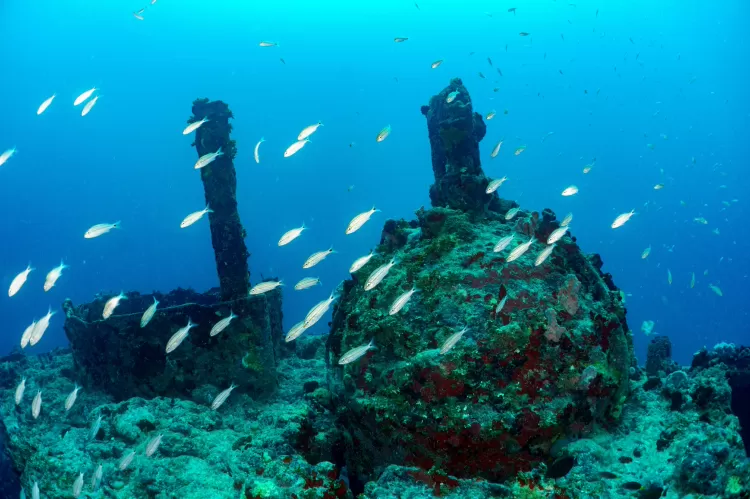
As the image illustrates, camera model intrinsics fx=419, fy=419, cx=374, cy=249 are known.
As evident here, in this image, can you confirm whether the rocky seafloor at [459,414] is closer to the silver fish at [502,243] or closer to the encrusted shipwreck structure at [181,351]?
the silver fish at [502,243]

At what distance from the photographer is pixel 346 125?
127875mm

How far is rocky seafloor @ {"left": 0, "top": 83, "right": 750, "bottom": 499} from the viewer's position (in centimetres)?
385

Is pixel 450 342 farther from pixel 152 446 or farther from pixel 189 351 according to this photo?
pixel 189 351

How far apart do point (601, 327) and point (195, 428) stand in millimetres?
5656

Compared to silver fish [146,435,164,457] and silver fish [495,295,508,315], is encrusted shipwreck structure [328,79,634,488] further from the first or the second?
silver fish [146,435,164,457]

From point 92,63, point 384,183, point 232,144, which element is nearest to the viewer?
point 232,144

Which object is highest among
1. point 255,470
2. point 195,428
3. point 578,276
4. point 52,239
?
point 578,276

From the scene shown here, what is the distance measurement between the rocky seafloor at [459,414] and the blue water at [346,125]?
77823 mm

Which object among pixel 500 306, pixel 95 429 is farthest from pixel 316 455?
pixel 95 429

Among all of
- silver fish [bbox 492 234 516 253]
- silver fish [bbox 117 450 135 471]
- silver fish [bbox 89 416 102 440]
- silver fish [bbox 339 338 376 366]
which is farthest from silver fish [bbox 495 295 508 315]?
silver fish [bbox 89 416 102 440]

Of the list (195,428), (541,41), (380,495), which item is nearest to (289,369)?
(195,428)

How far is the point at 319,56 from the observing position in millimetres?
113250

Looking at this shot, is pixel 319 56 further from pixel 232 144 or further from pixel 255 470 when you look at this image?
pixel 255 470

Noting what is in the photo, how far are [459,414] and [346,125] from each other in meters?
130
